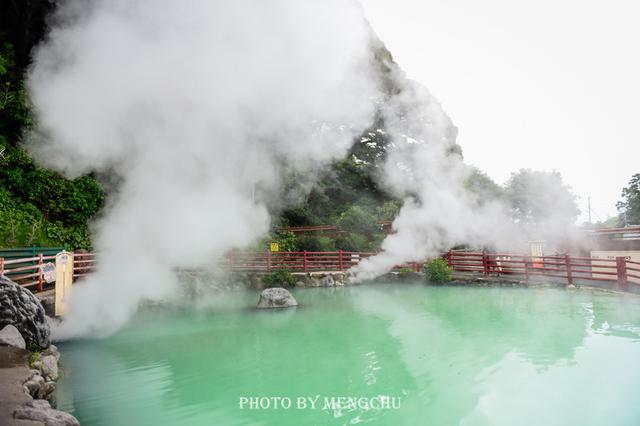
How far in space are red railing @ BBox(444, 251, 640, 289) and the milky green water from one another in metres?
2.43

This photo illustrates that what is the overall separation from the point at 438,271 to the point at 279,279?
5.65 m

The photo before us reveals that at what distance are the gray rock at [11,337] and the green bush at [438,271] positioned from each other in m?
11.9

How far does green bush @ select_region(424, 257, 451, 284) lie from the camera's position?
14.0 meters

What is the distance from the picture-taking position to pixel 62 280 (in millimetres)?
6879

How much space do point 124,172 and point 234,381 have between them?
21.9 feet

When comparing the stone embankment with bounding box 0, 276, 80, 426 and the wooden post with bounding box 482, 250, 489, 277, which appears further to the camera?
the wooden post with bounding box 482, 250, 489, 277

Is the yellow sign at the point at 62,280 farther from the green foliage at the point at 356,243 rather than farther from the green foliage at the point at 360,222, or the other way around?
the green foliage at the point at 360,222

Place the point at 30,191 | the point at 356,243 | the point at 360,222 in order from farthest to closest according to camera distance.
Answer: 1. the point at 360,222
2. the point at 356,243
3. the point at 30,191

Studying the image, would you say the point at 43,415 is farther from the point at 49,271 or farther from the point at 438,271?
the point at 438,271

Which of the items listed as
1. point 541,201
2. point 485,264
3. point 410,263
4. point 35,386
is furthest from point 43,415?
point 541,201

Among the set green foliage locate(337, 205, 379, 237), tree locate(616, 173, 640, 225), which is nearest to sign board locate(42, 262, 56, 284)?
green foliage locate(337, 205, 379, 237)

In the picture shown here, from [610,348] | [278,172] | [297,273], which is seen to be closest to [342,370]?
[610,348]

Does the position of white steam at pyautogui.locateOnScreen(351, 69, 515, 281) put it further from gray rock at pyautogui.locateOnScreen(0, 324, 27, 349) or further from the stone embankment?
gray rock at pyautogui.locateOnScreen(0, 324, 27, 349)

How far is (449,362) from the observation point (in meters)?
5.25
